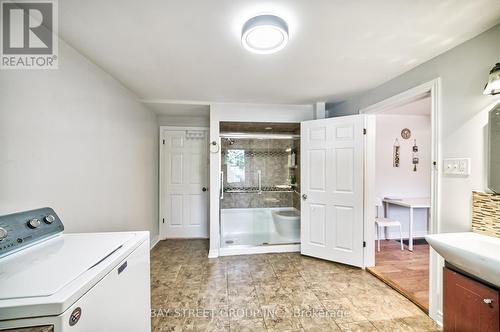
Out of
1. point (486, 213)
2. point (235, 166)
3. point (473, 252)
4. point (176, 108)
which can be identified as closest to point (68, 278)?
point (473, 252)

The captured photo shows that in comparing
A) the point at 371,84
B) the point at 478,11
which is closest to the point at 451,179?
the point at 478,11

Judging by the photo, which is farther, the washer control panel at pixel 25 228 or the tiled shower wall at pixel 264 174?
the tiled shower wall at pixel 264 174

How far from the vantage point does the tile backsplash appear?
132 cm

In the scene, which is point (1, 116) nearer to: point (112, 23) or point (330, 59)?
point (112, 23)

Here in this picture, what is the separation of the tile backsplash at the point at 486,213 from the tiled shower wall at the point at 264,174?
7.11ft

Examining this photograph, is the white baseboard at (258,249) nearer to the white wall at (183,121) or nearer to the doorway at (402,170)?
the doorway at (402,170)

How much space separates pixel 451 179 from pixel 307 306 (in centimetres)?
162

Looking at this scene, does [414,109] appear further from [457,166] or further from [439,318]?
[439,318]

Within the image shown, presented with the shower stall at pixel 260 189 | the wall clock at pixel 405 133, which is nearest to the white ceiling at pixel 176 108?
the shower stall at pixel 260 189

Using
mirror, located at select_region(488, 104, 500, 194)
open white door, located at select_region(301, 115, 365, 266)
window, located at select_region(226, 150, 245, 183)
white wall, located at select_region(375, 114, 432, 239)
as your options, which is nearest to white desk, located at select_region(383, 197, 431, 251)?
white wall, located at select_region(375, 114, 432, 239)

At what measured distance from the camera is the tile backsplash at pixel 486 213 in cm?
132

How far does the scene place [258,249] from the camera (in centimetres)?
302

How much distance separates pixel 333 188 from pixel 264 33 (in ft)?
6.83

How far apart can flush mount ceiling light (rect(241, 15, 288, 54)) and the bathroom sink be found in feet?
5.33
